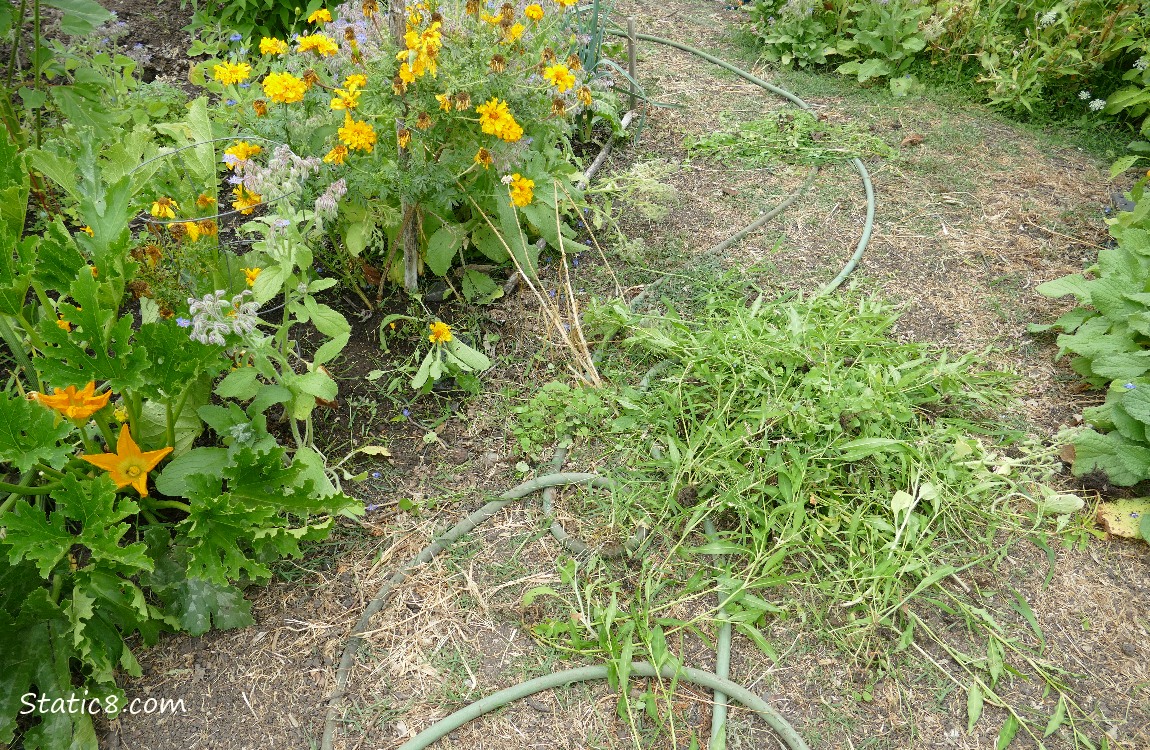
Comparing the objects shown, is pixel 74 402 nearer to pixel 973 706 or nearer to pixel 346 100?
pixel 346 100

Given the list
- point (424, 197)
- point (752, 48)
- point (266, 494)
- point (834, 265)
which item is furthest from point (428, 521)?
point (752, 48)

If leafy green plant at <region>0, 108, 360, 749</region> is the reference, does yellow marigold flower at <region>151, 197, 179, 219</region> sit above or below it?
above

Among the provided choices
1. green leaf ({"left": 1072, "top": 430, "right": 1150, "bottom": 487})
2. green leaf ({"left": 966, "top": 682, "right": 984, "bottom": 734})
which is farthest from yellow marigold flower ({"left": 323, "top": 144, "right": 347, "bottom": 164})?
green leaf ({"left": 1072, "top": 430, "right": 1150, "bottom": 487})

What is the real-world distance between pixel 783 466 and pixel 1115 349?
45.3 inches

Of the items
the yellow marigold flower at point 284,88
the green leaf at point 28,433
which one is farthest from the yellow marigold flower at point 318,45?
the green leaf at point 28,433

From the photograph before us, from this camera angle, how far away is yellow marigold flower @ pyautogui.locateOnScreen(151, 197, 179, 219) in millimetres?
2324

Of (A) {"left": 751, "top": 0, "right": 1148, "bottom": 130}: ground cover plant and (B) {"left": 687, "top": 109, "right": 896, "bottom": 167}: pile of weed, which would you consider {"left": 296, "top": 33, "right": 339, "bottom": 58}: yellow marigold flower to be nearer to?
(B) {"left": 687, "top": 109, "right": 896, "bottom": 167}: pile of weed

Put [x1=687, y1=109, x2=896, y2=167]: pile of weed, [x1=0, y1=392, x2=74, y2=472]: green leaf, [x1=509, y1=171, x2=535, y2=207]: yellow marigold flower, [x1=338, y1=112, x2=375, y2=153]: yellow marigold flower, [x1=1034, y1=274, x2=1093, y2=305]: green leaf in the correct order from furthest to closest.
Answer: [x1=687, y1=109, x2=896, y2=167]: pile of weed → [x1=1034, y1=274, x2=1093, y2=305]: green leaf → [x1=509, y1=171, x2=535, y2=207]: yellow marigold flower → [x1=338, y1=112, x2=375, y2=153]: yellow marigold flower → [x1=0, y1=392, x2=74, y2=472]: green leaf

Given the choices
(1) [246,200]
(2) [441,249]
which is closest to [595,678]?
(2) [441,249]

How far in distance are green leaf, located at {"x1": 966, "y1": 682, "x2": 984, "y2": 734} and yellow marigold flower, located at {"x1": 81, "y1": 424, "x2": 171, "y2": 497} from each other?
2005 mm

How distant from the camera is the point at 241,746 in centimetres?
174

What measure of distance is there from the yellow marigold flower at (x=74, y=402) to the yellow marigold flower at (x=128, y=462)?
92 millimetres

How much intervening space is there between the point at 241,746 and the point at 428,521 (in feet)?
2.28

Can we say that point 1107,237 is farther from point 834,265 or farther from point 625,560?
point 625,560
